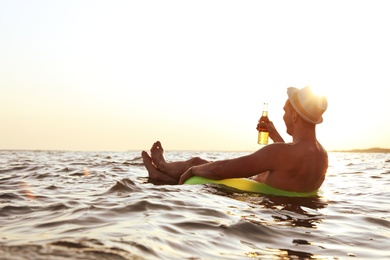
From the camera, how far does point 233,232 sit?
12.1 feet

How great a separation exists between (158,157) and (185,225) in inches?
174

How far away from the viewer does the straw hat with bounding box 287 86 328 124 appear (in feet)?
20.2

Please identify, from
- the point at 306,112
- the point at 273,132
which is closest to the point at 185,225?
the point at 306,112

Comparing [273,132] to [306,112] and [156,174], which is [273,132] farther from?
[156,174]

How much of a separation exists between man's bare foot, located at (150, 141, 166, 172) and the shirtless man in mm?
1469

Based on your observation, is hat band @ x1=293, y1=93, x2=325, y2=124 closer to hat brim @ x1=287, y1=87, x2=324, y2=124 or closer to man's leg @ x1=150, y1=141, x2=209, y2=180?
hat brim @ x1=287, y1=87, x2=324, y2=124

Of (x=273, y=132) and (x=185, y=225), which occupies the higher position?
(x=273, y=132)

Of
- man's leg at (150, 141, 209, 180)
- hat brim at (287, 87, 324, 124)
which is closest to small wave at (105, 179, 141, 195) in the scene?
man's leg at (150, 141, 209, 180)

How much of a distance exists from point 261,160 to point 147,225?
2647 millimetres

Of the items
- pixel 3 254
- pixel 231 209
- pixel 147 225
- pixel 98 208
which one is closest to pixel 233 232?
pixel 147 225

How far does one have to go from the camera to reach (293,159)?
592 cm

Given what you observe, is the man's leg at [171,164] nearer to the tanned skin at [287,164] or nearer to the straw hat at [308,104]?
the tanned skin at [287,164]

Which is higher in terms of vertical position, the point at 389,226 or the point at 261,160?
the point at 261,160

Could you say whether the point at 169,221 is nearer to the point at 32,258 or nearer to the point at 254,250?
the point at 254,250
